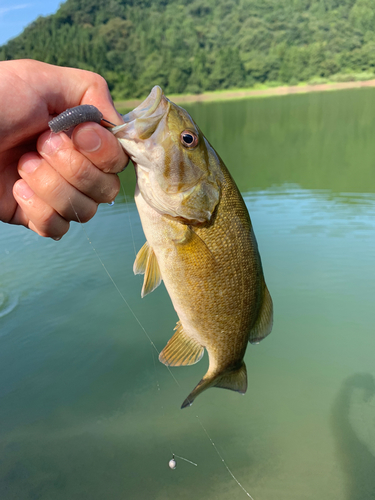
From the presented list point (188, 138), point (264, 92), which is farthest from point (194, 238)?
point (264, 92)

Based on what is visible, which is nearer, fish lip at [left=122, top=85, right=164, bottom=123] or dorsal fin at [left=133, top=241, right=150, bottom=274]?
fish lip at [left=122, top=85, right=164, bottom=123]

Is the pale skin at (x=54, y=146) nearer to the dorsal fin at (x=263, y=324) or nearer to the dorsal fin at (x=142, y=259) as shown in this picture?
the dorsal fin at (x=142, y=259)

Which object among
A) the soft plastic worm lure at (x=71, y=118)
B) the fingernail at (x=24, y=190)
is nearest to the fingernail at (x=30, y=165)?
the fingernail at (x=24, y=190)

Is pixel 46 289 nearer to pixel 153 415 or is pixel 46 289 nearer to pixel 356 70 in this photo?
pixel 153 415

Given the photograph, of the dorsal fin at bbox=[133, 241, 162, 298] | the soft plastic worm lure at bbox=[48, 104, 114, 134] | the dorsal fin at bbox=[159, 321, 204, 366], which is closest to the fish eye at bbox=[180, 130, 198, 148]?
the soft plastic worm lure at bbox=[48, 104, 114, 134]

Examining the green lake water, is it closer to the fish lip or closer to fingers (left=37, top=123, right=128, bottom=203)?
fingers (left=37, top=123, right=128, bottom=203)
